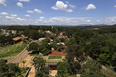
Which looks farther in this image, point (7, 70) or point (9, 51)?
point (9, 51)

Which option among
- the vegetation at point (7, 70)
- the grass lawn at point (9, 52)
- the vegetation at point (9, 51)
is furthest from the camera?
the vegetation at point (9, 51)

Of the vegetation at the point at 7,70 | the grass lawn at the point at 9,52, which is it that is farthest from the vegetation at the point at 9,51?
the vegetation at the point at 7,70

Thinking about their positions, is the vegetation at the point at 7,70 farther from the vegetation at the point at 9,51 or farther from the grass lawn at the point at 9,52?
the vegetation at the point at 9,51

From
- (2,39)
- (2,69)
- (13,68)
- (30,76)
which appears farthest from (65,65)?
(2,39)

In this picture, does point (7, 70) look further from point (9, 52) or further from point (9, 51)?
point (9, 51)

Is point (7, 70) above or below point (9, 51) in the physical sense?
above

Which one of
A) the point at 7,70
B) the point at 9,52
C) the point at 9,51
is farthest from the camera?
the point at 9,51

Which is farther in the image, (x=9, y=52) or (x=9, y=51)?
(x=9, y=51)

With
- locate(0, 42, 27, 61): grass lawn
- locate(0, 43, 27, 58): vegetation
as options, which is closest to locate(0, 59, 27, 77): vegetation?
locate(0, 42, 27, 61): grass lawn

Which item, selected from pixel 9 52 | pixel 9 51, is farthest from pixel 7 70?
pixel 9 51

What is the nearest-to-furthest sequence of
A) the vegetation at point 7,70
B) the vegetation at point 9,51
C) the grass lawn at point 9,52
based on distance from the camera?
1. the vegetation at point 7,70
2. the grass lawn at point 9,52
3. the vegetation at point 9,51

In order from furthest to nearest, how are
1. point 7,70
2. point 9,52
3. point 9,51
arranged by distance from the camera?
point 9,51 → point 9,52 → point 7,70
